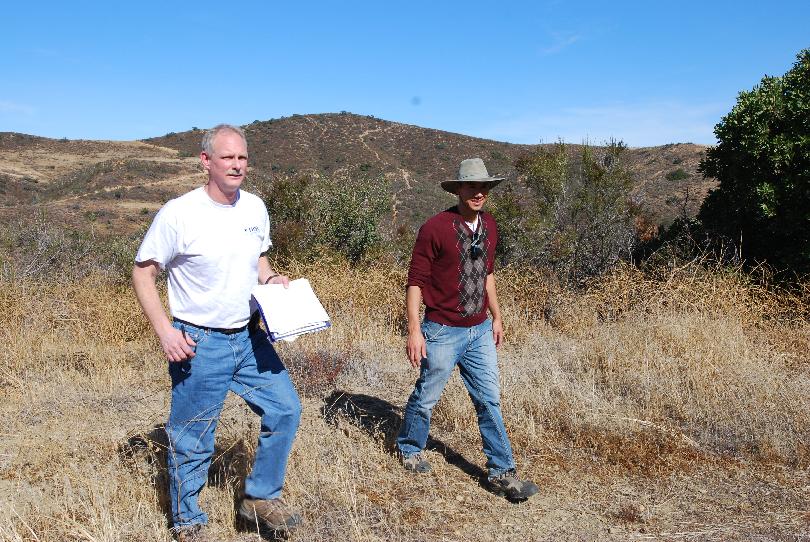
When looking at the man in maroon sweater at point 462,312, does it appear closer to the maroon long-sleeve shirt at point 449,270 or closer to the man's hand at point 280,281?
the maroon long-sleeve shirt at point 449,270

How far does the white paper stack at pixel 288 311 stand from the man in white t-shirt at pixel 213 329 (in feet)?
0.27

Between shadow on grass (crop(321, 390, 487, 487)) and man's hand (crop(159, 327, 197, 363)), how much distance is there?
1.86m

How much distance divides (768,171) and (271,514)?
25.0 ft

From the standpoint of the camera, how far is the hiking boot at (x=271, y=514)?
9.93 feet

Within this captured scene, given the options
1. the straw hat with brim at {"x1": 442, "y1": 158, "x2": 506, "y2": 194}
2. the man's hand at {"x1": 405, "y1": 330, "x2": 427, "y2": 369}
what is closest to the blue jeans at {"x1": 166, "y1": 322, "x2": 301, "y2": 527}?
the man's hand at {"x1": 405, "y1": 330, "x2": 427, "y2": 369}

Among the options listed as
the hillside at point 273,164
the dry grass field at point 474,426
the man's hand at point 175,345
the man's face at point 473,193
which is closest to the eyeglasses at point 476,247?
the man's face at point 473,193

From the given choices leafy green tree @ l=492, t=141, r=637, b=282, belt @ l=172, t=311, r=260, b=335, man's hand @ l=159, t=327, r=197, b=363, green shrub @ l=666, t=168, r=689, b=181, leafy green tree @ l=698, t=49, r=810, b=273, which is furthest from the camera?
green shrub @ l=666, t=168, r=689, b=181

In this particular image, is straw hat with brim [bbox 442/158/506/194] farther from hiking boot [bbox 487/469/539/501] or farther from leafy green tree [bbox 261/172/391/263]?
leafy green tree [bbox 261/172/391/263]

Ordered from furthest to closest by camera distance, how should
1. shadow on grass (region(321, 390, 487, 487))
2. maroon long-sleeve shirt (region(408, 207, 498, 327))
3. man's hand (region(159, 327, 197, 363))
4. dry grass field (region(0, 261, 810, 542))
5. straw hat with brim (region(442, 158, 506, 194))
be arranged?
1. shadow on grass (region(321, 390, 487, 487))
2. maroon long-sleeve shirt (region(408, 207, 498, 327))
3. straw hat with brim (region(442, 158, 506, 194))
4. dry grass field (region(0, 261, 810, 542))
5. man's hand (region(159, 327, 197, 363))

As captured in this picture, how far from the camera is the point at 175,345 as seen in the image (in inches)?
106

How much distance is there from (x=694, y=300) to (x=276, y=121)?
57.7 metres

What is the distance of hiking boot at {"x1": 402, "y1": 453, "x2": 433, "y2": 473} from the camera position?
12.9 feet

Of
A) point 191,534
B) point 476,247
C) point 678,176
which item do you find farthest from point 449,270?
point 678,176

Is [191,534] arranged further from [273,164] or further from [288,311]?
[273,164]
